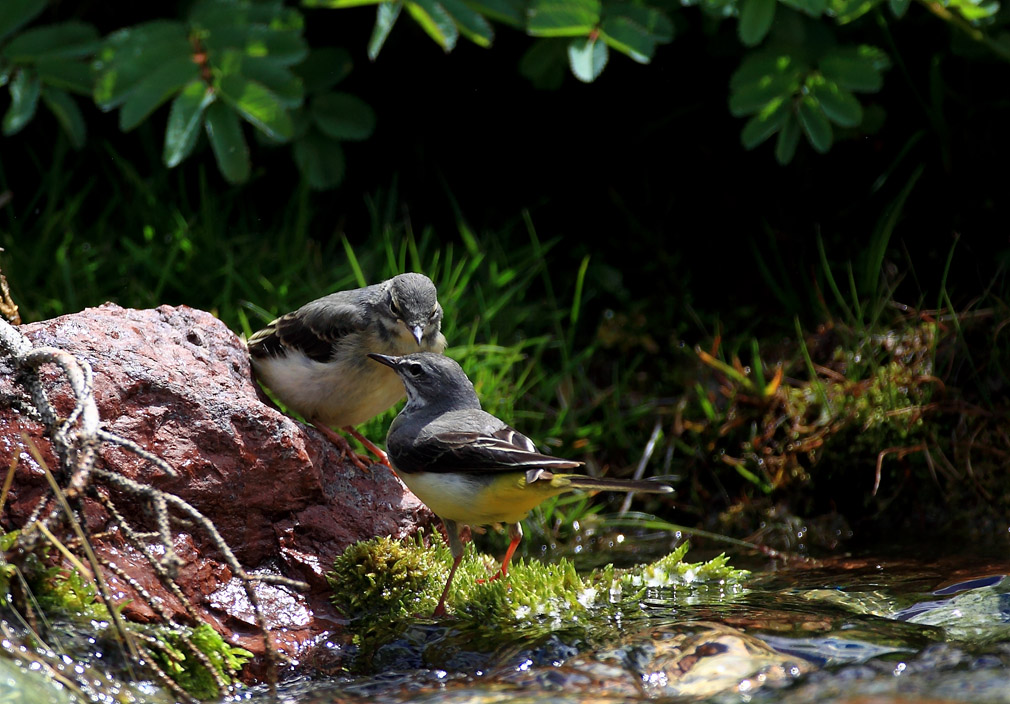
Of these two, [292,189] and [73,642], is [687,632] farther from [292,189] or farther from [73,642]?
[292,189]

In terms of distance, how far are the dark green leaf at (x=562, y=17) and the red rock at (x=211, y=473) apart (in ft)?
8.71

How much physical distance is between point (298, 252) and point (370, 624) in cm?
361

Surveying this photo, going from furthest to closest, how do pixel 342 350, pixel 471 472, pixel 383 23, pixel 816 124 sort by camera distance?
pixel 816 124 → pixel 383 23 → pixel 342 350 → pixel 471 472

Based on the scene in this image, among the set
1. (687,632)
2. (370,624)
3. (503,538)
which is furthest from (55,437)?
(503,538)

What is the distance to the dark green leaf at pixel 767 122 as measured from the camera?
641 cm

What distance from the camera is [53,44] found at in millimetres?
6262

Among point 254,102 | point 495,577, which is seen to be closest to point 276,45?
point 254,102

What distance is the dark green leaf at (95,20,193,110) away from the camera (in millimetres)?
5840

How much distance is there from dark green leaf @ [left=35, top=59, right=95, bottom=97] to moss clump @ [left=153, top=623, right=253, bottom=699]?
11.9ft

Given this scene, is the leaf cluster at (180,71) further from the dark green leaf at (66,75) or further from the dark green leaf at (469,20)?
the dark green leaf at (469,20)

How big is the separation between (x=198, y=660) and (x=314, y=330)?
1892 mm

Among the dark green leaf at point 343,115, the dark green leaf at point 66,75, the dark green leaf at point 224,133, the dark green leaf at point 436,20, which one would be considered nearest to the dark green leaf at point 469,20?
the dark green leaf at point 436,20

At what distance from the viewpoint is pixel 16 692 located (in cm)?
331

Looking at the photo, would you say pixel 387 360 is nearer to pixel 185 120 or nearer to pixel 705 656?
pixel 185 120
